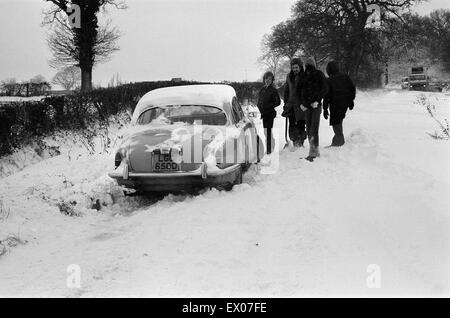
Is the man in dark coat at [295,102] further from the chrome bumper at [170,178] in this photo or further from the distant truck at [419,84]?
the distant truck at [419,84]

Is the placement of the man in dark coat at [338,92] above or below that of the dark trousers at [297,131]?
above

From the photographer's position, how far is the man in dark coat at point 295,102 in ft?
27.7

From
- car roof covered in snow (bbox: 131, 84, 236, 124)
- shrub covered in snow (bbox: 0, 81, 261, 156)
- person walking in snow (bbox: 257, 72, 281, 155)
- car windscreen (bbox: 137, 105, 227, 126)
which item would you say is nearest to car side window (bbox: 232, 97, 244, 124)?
car roof covered in snow (bbox: 131, 84, 236, 124)

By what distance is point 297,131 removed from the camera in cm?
914

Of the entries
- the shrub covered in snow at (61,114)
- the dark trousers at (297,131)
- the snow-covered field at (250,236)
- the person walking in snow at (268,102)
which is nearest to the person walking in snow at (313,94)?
the snow-covered field at (250,236)

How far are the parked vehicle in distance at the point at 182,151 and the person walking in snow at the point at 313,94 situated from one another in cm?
150

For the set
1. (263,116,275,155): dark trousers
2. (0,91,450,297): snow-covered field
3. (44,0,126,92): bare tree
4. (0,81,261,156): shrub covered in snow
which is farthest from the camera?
(44,0,126,92): bare tree

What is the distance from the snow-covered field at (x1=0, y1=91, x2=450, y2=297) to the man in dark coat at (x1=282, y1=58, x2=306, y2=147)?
150 centimetres

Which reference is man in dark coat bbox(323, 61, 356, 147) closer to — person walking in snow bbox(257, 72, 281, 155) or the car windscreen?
person walking in snow bbox(257, 72, 281, 155)

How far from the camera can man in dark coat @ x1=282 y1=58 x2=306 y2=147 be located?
8.45 meters

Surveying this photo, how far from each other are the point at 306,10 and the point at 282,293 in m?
37.3

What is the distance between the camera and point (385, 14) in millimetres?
37781

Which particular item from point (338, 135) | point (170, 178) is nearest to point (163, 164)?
point (170, 178)
